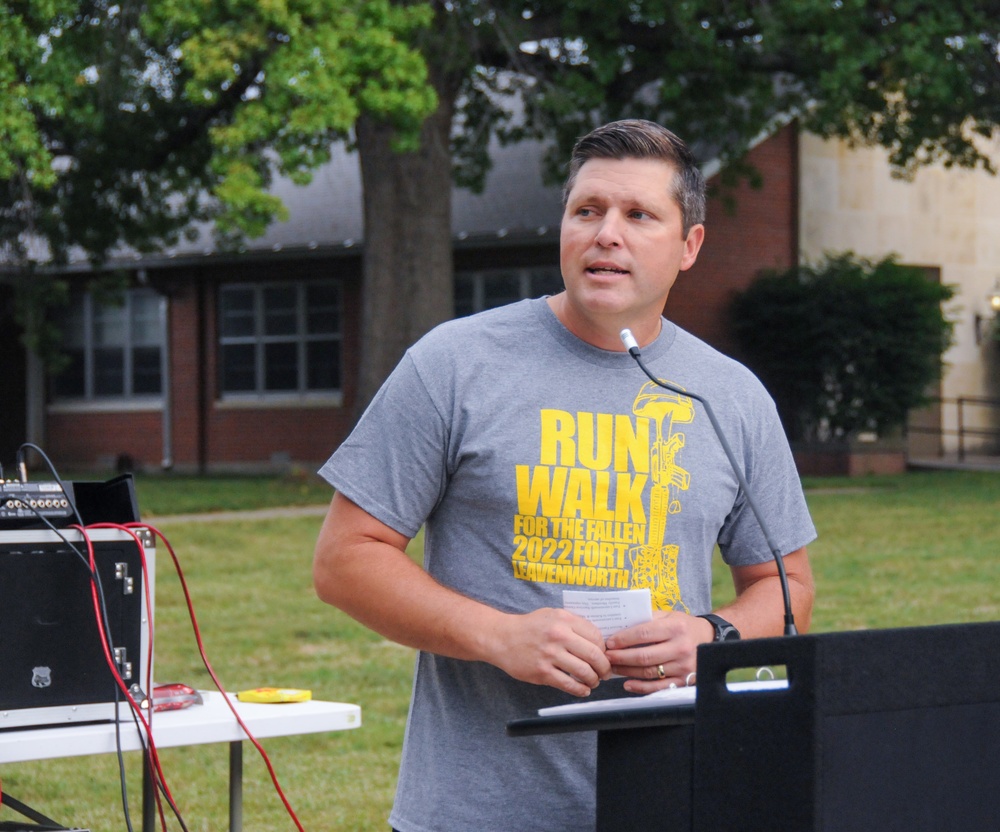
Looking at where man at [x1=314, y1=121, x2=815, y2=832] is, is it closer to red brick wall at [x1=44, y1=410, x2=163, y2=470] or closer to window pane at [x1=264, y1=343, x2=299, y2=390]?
window pane at [x1=264, y1=343, x2=299, y2=390]

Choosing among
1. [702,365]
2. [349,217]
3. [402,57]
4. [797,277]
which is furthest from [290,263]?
[702,365]

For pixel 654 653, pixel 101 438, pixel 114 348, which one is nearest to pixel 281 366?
pixel 114 348

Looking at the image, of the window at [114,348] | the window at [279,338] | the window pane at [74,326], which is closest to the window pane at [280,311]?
the window at [279,338]

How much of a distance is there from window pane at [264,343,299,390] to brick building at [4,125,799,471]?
2 cm

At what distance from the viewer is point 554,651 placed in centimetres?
235

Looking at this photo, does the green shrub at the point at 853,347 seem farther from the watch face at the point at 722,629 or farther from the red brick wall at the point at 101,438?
the watch face at the point at 722,629

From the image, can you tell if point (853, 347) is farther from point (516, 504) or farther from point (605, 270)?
point (516, 504)

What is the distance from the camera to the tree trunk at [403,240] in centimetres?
1822

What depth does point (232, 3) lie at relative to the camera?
14.8 m

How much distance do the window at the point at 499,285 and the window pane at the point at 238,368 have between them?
407 cm

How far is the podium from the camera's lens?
5.93 feet

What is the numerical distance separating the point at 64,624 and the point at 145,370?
25644mm

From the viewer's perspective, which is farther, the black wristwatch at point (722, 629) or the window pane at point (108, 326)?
the window pane at point (108, 326)

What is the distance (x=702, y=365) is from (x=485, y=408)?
0.46 meters
